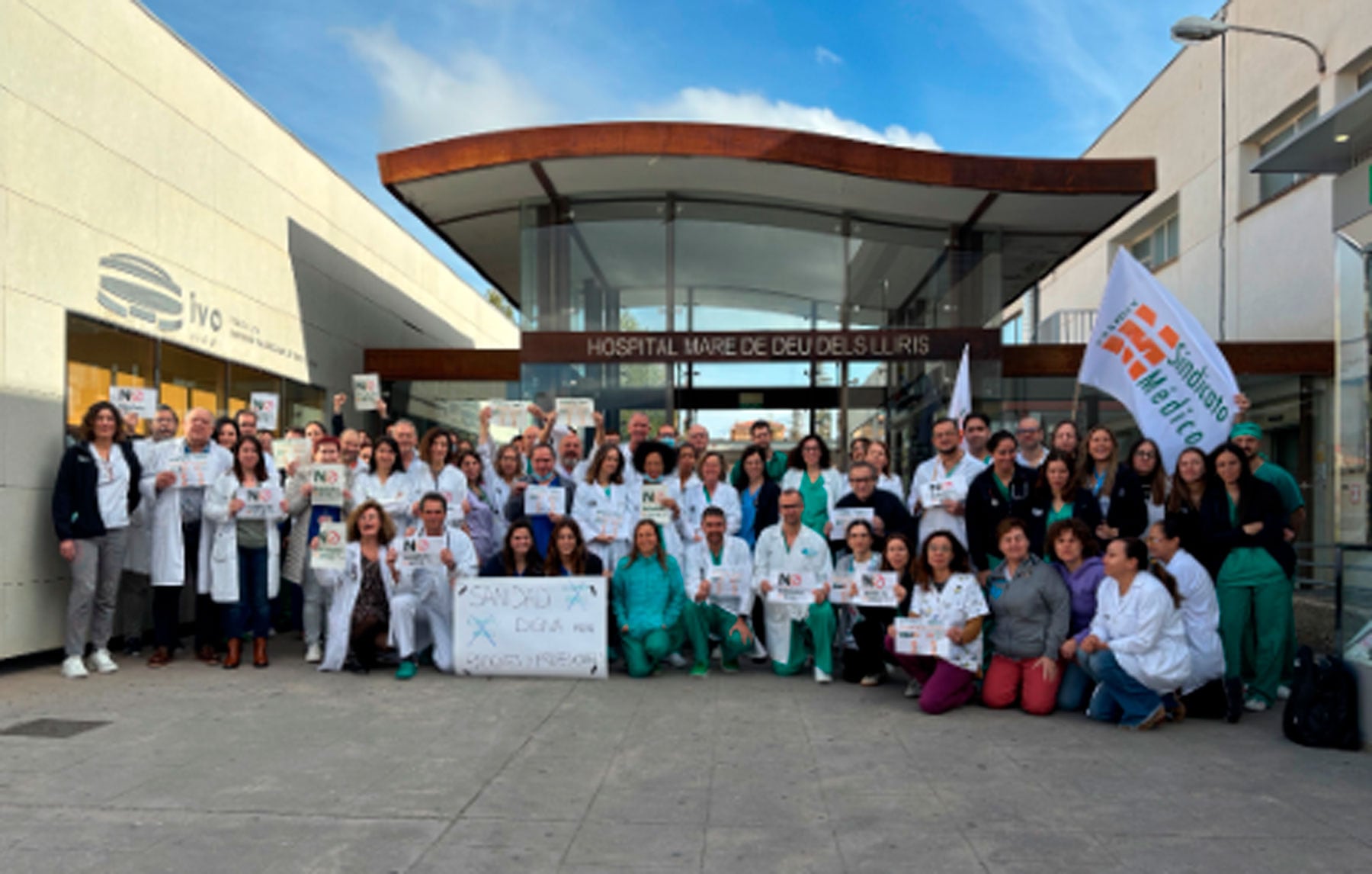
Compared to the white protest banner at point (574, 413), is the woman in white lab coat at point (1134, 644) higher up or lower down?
lower down

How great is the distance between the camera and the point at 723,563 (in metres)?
8.55

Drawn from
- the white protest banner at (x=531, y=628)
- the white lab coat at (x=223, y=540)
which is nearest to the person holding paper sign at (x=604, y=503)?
the white protest banner at (x=531, y=628)

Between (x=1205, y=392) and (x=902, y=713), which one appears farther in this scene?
(x=1205, y=392)

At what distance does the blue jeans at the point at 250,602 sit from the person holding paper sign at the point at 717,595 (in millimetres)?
3630

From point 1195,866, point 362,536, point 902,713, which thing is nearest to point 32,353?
point 362,536

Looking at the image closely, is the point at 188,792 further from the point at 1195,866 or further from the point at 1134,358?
the point at 1134,358

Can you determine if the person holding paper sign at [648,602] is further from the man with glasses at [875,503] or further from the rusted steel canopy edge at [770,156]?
Result: the rusted steel canopy edge at [770,156]

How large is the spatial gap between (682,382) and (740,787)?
944 centimetres

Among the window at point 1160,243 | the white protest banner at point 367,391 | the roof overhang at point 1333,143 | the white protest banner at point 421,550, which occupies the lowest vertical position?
the white protest banner at point 421,550

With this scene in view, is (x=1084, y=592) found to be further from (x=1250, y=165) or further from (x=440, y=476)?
(x=1250, y=165)

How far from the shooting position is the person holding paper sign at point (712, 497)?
9.09 metres

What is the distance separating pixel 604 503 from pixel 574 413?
2438 mm

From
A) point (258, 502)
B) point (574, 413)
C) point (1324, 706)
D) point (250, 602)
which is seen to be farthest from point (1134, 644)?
point (250, 602)

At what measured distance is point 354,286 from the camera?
15398mm
